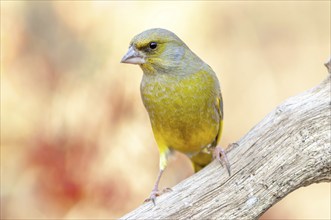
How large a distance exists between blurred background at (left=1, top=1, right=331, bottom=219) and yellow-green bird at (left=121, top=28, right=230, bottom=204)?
360mm

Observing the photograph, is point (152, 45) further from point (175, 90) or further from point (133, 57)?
point (175, 90)

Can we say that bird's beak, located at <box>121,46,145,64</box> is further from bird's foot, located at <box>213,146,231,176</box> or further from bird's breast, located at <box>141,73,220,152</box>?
bird's foot, located at <box>213,146,231,176</box>

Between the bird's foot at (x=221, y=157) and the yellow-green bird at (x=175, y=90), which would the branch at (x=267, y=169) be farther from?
the yellow-green bird at (x=175, y=90)

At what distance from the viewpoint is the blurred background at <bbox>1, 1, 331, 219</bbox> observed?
14.6ft

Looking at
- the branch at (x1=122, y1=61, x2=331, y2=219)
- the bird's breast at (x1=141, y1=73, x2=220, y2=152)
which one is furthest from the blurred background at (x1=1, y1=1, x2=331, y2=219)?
the branch at (x1=122, y1=61, x2=331, y2=219)

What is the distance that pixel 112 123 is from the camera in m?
4.71

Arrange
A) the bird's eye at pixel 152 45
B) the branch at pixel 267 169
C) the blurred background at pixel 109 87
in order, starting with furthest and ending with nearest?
the blurred background at pixel 109 87, the bird's eye at pixel 152 45, the branch at pixel 267 169

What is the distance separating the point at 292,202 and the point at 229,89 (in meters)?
1.32

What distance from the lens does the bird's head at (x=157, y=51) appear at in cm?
406

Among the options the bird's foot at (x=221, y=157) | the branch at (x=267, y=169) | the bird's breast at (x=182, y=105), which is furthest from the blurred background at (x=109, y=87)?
the branch at (x=267, y=169)

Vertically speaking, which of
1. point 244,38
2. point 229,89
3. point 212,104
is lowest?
point 212,104

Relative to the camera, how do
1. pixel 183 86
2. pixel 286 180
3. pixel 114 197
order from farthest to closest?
pixel 114 197 < pixel 183 86 < pixel 286 180

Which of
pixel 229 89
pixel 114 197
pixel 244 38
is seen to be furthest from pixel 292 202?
pixel 114 197

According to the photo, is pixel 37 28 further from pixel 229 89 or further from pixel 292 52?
pixel 292 52
